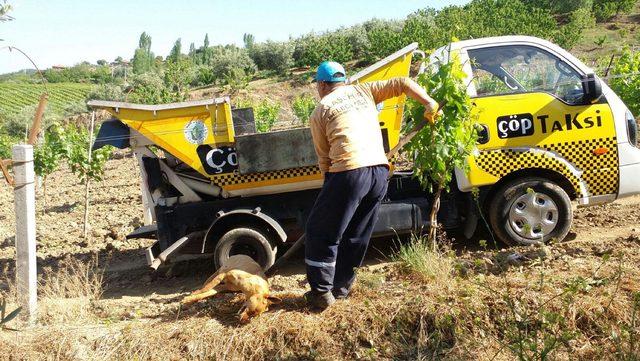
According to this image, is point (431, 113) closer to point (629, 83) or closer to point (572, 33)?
point (629, 83)

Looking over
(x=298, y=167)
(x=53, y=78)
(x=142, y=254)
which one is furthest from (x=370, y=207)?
(x=53, y=78)

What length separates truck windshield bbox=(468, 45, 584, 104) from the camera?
611 centimetres

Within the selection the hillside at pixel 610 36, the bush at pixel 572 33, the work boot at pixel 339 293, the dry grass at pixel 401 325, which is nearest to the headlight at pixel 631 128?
the dry grass at pixel 401 325

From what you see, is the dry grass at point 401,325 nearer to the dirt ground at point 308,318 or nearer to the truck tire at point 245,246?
the dirt ground at point 308,318

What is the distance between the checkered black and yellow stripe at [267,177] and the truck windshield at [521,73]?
6.32 ft

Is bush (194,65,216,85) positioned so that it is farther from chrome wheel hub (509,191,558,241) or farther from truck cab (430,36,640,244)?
chrome wheel hub (509,191,558,241)

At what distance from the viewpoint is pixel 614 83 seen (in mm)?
11633

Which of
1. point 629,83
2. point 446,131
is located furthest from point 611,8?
point 446,131

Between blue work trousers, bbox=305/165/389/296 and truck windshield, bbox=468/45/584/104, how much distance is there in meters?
2.19

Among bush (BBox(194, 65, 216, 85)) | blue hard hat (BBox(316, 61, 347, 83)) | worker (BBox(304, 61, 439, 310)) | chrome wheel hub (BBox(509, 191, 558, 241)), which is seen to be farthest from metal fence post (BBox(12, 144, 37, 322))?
bush (BBox(194, 65, 216, 85))

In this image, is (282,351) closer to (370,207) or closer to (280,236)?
(370,207)

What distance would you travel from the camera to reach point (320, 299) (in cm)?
455

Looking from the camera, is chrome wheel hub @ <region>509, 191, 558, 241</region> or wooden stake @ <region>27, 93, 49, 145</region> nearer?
wooden stake @ <region>27, 93, 49, 145</region>

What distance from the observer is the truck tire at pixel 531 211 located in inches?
239
